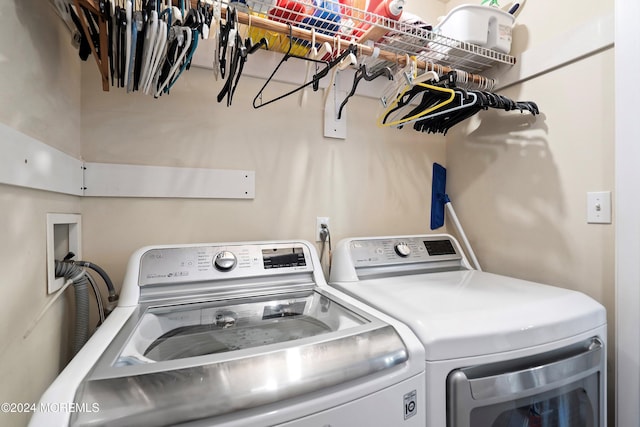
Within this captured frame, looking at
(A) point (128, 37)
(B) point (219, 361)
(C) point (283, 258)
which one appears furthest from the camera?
(C) point (283, 258)

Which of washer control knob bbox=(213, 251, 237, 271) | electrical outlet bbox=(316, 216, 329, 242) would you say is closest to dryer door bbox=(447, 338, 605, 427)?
washer control knob bbox=(213, 251, 237, 271)

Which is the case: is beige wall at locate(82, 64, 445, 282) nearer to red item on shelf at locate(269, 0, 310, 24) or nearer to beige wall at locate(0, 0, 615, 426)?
beige wall at locate(0, 0, 615, 426)

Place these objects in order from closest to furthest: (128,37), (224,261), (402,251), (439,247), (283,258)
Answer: (128,37), (224,261), (283,258), (402,251), (439,247)

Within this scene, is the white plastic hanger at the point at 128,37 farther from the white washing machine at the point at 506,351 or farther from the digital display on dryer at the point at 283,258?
the white washing machine at the point at 506,351

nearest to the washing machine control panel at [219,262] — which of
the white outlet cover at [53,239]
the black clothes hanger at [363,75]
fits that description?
the white outlet cover at [53,239]

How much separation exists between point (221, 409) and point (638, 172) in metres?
1.37

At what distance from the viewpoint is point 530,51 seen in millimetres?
1315

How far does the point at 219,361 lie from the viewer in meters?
0.56

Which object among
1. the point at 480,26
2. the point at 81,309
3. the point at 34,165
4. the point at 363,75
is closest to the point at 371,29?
the point at 363,75

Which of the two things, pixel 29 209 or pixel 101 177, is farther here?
pixel 101 177

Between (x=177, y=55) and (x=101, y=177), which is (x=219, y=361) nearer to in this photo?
(x=177, y=55)

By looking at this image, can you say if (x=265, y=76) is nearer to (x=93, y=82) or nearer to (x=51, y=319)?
(x=93, y=82)

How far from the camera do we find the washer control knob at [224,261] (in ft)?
3.49

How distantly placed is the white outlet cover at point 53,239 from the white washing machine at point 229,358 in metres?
0.18
